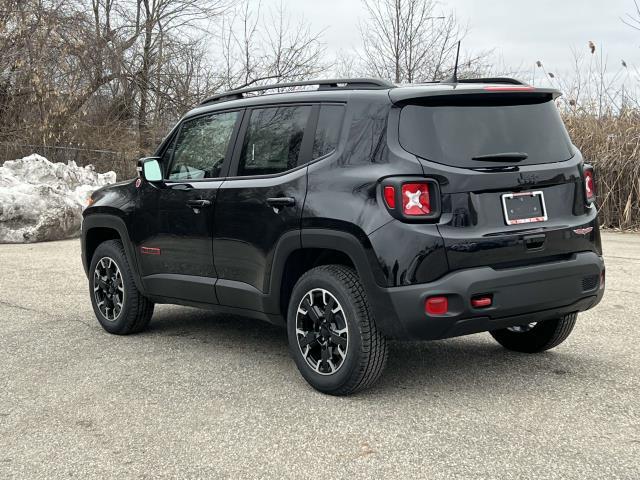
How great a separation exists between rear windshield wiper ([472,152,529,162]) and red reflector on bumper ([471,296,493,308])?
0.77m

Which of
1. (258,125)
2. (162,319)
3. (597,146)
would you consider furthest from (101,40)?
(258,125)

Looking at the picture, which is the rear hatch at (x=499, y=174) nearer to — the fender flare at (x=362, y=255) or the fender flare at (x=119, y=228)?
the fender flare at (x=362, y=255)

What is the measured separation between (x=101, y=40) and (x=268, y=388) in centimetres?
1762

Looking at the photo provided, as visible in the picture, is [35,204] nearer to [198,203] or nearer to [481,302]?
[198,203]

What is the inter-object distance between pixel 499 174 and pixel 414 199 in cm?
53

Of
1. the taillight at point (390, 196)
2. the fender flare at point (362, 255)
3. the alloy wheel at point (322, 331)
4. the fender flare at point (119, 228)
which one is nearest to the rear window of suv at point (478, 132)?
the taillight at point (390, 196)

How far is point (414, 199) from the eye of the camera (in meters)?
4.03

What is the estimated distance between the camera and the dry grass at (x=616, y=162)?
13.3 m

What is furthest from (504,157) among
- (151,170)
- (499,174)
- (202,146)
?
(151,170)

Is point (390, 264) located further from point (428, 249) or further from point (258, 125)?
point (258, 125)

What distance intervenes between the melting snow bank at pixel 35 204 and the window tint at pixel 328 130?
10423mm

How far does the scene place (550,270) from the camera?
4.24 m

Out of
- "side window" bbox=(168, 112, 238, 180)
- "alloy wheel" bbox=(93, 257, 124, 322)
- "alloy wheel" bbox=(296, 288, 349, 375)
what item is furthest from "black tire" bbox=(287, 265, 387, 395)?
"alloy wheel" bbox=(93, 257, 124, 322)

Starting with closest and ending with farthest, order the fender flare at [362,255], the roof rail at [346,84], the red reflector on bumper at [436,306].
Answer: the red reflector on bumper at [436,306] < the fender flare at [362,255] < the roof rail at [346,84]
